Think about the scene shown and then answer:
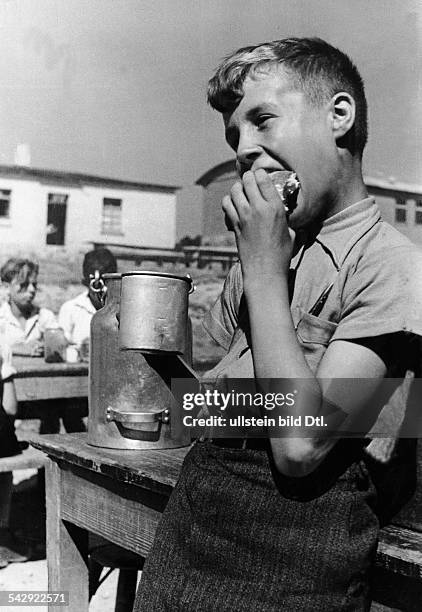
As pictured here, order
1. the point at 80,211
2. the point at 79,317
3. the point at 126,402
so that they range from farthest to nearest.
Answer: the point at 80,211
the point at 79,317
the point at 126,402

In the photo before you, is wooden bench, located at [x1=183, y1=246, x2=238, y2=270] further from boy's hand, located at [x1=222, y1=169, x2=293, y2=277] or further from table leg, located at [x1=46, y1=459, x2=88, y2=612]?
boy's hand, located at [x1=222, y1=169, x2=293, y2=277]

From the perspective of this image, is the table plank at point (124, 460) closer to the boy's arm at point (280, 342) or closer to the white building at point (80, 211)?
the boy's arm at point (280, 342)

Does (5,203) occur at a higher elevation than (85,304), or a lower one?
higher

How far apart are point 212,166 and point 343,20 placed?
4.67 meters

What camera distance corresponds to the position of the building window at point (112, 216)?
6.88 meters

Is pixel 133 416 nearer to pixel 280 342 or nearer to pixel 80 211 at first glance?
pixel 280 342

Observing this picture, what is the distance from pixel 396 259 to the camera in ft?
2.90

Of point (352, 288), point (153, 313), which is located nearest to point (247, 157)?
point (352, 288)

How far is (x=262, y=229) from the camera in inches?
36.3

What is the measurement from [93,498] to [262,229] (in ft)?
3.32

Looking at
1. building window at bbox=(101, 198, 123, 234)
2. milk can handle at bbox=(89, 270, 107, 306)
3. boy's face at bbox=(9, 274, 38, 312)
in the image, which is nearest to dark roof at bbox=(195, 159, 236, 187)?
building window at bbox=(101, 198, 123, 234)

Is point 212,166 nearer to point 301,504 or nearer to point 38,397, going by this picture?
point 38,397

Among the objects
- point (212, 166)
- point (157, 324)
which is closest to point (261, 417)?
point (157, 324)

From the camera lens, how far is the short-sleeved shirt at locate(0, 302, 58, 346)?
4721mm
